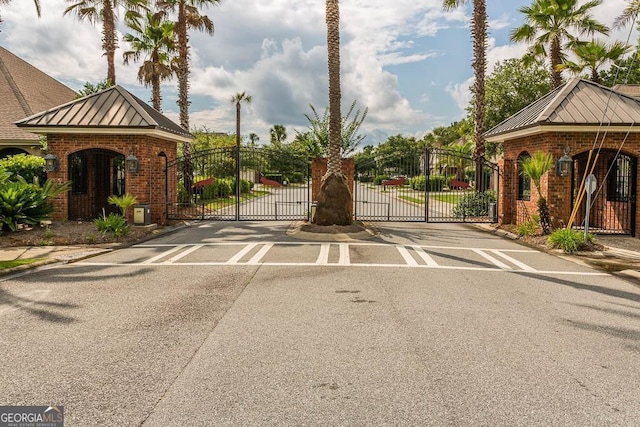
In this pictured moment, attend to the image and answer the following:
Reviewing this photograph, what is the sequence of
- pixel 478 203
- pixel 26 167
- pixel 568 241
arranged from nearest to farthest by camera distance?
pixel 568 241 < pixel 26 167 < pixel 478 203

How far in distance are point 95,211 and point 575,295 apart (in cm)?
1693

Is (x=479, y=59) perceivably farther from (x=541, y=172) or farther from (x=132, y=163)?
(x=132, y=163)

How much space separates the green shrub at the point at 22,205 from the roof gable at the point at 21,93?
1034cm

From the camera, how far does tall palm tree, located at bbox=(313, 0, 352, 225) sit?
15.2 metres

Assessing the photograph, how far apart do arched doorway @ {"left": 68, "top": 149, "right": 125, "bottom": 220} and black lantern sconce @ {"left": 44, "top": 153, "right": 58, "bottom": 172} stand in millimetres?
683

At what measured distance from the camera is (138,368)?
4.54 meters

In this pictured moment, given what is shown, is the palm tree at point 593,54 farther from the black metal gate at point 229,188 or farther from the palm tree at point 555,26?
the black metal gate at point 229,188

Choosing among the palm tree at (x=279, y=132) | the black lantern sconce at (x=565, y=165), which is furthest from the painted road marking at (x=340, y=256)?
the palm tree at (x=279, y=132)

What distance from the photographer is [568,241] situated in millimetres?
11656

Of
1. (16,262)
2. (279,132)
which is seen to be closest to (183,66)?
(16,262)

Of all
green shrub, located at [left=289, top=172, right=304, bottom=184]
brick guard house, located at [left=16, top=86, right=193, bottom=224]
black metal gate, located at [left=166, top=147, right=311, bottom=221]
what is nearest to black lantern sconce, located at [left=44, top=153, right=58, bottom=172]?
brick guard house, located at [left=16, top=86, right=193, bottom=224]

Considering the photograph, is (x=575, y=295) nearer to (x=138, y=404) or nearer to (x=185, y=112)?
(x=138, y=404)

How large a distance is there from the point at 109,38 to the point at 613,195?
25.2 meters

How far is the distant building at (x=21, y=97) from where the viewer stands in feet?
74.5
